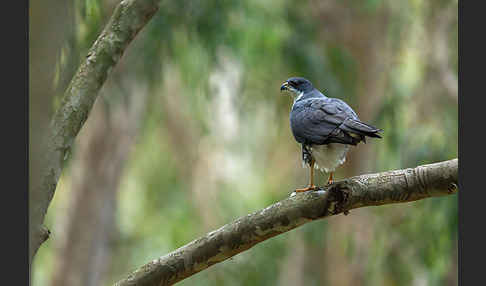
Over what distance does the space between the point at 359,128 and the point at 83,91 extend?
1.63 metres

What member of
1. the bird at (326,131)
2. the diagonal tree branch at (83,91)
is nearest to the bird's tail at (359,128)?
the bird at (326,131)

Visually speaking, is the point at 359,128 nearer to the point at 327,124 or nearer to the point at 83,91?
the point at 327,124

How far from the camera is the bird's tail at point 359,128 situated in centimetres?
373

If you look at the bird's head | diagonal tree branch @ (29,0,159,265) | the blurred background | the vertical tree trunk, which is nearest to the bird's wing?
the bird's head

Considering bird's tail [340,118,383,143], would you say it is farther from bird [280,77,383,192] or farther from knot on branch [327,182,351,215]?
knot on branch [327,182,351,215]

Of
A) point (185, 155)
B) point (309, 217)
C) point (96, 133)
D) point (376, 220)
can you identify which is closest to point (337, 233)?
point (376, 220)

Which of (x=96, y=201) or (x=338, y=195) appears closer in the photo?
(x=338, y=195)

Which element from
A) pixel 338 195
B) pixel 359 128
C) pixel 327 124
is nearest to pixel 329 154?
pixel 327 124

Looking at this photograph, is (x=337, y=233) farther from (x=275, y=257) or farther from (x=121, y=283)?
(x=121, y=283)

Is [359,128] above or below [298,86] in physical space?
below

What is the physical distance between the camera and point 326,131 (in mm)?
4137

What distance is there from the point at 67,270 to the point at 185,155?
3316 mm

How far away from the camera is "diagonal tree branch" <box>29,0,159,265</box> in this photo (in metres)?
3.31

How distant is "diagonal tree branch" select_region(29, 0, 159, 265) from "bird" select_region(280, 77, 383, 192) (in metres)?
1.28
